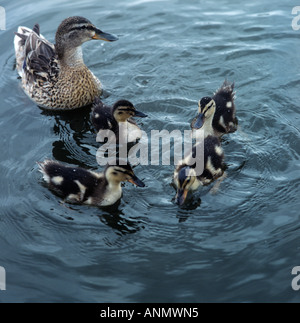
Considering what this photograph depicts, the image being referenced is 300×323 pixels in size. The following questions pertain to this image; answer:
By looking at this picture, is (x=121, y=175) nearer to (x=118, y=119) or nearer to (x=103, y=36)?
(x=118, y=119)

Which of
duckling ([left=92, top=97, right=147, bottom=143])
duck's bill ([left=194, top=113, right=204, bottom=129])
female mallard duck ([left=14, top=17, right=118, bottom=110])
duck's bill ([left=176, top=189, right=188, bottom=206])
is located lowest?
duck's bill ([left=176, top=189, right=188, bottom=206])

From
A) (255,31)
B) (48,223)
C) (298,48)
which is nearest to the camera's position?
(48,223)

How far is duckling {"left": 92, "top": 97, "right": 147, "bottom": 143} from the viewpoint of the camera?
5.08 m

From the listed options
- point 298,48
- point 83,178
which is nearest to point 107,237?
point 83,178

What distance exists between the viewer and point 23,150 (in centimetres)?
519

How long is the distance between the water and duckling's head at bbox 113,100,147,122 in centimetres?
39

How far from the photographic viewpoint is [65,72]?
584cm

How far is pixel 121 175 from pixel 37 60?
2.58 m

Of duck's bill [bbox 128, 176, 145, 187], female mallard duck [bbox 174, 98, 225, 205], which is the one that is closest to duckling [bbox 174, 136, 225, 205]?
female mallard duck [bbox 174, 98, 225, 205]

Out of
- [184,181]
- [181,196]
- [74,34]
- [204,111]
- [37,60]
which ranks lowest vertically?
[181,196]

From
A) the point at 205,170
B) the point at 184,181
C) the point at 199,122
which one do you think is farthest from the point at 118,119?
the point at 184,181

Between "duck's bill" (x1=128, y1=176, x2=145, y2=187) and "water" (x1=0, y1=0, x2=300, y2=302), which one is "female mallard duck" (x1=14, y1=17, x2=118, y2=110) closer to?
"water" (x1=0, y1=0, x2=300, y2=302)
